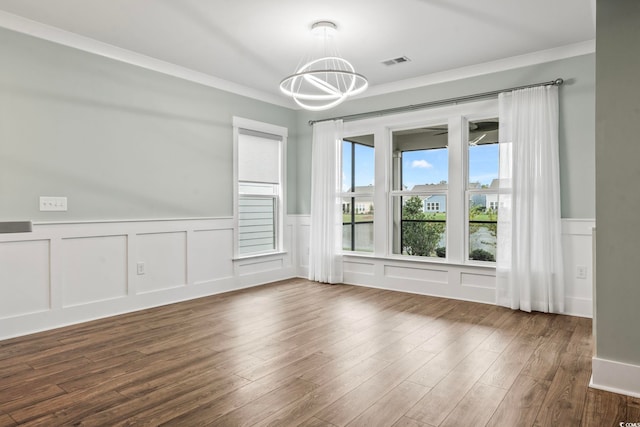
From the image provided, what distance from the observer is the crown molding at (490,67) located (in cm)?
396

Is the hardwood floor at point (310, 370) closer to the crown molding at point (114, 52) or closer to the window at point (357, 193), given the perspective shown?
the window at point (357, 193)

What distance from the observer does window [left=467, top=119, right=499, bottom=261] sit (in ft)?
15.1

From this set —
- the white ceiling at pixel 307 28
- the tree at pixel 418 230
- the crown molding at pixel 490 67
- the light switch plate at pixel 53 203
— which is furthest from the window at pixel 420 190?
the light switch plate at pixel 53 203

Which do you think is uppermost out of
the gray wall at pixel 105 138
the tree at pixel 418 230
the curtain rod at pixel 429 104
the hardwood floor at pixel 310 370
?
the curtain rod at pixel 429 104

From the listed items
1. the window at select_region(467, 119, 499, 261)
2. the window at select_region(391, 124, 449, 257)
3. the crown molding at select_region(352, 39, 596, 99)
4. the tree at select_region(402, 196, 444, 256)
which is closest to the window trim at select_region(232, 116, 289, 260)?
the crown molding at select_region(352, 39, 596, 99)

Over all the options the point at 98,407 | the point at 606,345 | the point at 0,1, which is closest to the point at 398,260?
the point at 606,345

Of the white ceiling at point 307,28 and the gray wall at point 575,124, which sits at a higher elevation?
the white ceiling at point 307,28

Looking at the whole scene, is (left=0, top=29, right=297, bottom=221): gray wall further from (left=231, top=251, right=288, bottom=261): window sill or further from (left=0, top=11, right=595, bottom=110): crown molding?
(left=231, top=251, right=288, bottom=261): window sill

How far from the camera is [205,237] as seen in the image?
4.91m

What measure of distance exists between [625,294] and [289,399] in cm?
206

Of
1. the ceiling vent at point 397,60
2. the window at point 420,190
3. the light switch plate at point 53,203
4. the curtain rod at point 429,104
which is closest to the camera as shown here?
the light switch plate at point 53,203

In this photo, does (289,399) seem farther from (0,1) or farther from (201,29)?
(0,1)

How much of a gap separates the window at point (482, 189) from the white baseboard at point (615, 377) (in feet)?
7.49

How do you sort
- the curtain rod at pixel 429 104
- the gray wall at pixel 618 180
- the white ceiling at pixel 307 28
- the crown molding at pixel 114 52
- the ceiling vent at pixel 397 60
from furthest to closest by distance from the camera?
the ceiling vent at pixel 397 60 < the curtain rod at pixel 429 104 < the crown molding at pixel 114 52 < the white ceiling at pixel 307 28 < the gray wall at pixel 618 180
